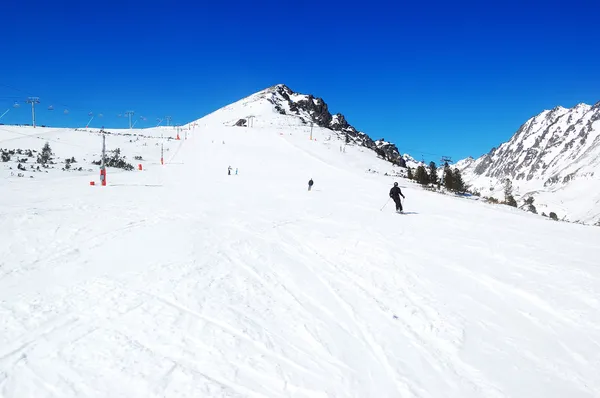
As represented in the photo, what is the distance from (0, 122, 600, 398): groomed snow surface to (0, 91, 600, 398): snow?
0.03 m

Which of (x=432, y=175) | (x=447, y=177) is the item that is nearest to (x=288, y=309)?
(x=432, y=175)

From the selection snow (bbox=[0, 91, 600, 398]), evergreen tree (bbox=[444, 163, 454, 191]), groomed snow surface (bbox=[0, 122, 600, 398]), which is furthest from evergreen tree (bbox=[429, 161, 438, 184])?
groomed snow surface (bbox=[0, 122, 600, 398])

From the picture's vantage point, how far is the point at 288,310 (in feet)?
23.2

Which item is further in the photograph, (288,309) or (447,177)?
(447,177)

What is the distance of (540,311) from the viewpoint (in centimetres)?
725

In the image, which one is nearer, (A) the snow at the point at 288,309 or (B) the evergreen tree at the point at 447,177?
(A) the snow at the point at 288,309

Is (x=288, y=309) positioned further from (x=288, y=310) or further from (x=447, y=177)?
(x=447, y=177)

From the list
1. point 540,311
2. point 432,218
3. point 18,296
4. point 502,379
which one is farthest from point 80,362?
point 432,218

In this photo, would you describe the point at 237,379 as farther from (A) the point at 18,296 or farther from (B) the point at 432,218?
(B) the point at 432,218

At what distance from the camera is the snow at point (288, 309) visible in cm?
496

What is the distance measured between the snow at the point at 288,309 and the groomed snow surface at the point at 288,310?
0.10 ft

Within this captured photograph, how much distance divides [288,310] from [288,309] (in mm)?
43

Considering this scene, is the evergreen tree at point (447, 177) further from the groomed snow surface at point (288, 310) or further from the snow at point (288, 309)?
the groomed snow surface at point (288, 310)

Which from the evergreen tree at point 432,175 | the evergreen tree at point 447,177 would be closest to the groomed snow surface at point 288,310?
the evergreen tree at point 432,175
